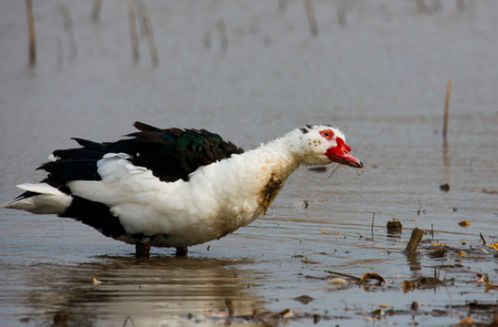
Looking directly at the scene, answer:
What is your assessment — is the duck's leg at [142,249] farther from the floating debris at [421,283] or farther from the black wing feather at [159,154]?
the floating debris at [421,283]

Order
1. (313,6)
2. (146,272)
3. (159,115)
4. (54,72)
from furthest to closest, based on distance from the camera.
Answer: (313,6), (54,72), (159,115), (146,272)

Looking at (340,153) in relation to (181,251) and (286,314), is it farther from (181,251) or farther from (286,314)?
(286,314)

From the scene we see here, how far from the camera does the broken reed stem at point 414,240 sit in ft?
28.9

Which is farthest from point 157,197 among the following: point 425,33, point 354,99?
point 425,33

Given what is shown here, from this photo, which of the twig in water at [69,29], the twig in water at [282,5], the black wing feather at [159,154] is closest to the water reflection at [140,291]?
the black wing feather at [159,154]

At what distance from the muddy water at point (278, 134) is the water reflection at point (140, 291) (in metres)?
0.02

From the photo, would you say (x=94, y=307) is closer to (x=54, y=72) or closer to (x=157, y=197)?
(x=157, y=197)

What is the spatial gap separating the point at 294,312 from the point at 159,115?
854 centimetres

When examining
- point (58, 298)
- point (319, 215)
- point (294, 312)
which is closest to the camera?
point (294, 312)

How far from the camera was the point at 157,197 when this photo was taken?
331 inches

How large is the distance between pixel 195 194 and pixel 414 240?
177cm

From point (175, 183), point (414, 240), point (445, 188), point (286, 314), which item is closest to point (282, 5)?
point (445, 188)

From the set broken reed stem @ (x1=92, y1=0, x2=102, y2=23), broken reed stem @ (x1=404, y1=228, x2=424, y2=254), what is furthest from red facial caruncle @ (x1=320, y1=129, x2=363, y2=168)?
broken reed stem @ (x1=92, y1=0, x2=102, y2=23)

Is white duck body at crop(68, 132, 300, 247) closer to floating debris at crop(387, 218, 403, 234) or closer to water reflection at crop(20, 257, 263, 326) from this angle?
water reflection at crop(20, 257, 263, 326)
